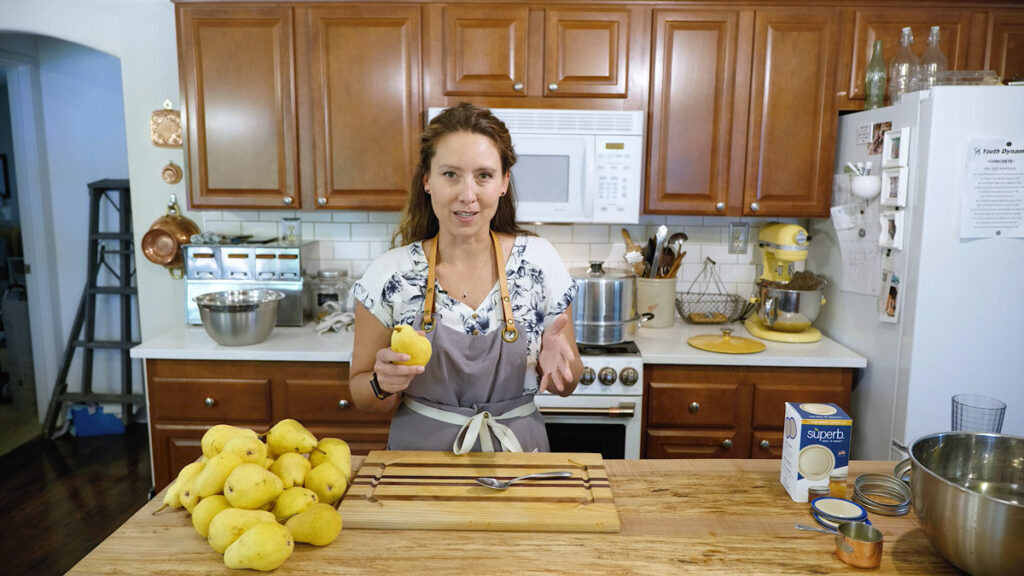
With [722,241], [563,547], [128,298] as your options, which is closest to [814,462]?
[563,547]

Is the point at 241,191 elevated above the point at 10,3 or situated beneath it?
situated beneath

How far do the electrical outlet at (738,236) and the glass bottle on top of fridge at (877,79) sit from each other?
2.43 ft

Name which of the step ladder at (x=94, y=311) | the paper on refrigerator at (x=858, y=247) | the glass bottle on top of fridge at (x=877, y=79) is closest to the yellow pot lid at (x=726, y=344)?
the paper on refrigerator at (x=858, y=247)

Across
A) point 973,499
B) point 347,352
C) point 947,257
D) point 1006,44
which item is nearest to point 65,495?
point 347,352

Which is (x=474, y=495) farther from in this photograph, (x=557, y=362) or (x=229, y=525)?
(x=229, y=525)

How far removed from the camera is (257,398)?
2.63 metres

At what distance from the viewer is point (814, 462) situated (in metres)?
1.24

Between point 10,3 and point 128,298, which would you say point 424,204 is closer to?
point 10,3

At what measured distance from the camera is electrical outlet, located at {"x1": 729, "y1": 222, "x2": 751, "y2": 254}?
3.15 m

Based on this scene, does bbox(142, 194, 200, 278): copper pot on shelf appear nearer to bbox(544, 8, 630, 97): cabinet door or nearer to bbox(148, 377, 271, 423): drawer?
bbox(148, 377, 271, 423): drawer

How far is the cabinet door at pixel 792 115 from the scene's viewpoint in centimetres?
265

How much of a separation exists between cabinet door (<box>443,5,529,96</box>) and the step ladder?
2396 millimetres

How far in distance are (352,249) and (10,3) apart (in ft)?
6.11

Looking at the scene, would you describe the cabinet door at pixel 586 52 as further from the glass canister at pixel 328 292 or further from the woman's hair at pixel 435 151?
the glass canister at pixel 328 292
